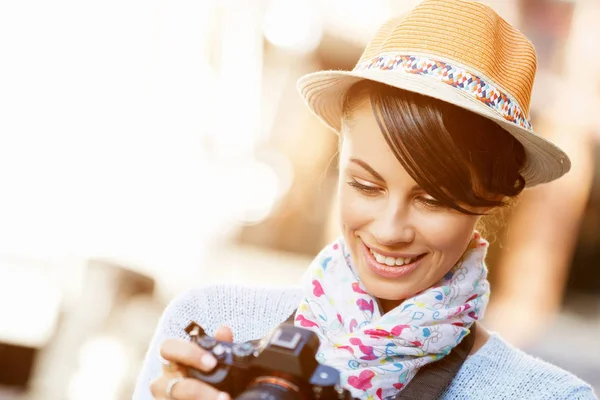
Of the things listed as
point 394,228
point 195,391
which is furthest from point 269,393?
point 394,228

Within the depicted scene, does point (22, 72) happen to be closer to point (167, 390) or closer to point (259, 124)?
point (259, 124)

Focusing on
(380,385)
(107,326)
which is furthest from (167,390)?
(107,326)

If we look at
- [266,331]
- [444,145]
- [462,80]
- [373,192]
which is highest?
[462,80]

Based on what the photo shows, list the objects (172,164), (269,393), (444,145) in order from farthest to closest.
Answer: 1. (172,164)
2. (444,145)
3. (269,393)

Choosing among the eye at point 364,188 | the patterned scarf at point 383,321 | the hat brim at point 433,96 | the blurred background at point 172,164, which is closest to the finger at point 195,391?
the patterned scarf at point 383,321

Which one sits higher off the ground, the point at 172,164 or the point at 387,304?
the point at 387,304

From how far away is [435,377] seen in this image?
1213mm

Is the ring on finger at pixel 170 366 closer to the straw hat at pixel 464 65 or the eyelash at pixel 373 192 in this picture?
the eyelash at pixel 373 192

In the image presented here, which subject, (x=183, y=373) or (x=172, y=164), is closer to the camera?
(x=183, y=373)

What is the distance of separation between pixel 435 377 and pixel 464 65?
54 centimetres

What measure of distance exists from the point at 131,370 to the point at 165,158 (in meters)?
1.06

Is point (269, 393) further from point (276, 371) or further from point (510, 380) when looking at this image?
point (510, 380)

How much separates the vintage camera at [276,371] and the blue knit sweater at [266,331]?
35cm

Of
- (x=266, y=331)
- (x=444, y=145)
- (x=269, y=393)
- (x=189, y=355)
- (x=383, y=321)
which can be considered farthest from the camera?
(x=266, y=331)
